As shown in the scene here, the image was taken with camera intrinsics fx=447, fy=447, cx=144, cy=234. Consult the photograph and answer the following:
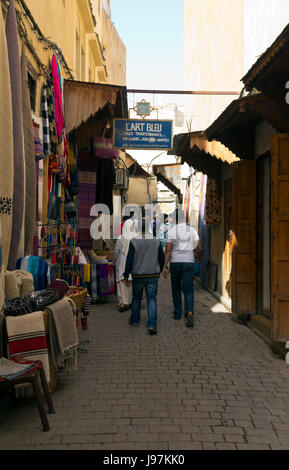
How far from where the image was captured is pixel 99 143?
9055mm

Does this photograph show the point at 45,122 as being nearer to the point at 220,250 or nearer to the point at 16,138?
the point at 16,138

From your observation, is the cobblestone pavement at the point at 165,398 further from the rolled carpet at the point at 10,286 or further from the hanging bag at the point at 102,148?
the hanging bag at the point at 102,148

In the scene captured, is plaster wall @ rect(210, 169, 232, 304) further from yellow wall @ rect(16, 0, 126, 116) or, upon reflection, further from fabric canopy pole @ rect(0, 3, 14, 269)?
fabric canopy pole @ rect(0, 3, 14, 269)

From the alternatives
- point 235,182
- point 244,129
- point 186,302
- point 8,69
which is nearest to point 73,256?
point 186,302

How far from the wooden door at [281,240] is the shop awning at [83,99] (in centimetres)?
304

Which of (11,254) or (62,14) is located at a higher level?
(62,14)

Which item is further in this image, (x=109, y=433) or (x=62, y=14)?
(x=62, y=14)

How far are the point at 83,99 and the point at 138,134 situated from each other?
1793 millimetres

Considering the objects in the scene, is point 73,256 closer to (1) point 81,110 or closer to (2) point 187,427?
(1) point 81,110

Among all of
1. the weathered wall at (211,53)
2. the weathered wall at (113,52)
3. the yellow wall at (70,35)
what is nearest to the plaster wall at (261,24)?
the weathered wall at (211,53)

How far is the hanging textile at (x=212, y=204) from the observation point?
9766mm

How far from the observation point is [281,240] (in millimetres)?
5402

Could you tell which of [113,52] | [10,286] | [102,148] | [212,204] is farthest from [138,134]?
[113,52]
